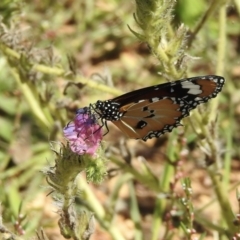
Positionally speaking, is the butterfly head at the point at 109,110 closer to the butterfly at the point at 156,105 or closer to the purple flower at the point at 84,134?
the butterfly at the point at 156,105

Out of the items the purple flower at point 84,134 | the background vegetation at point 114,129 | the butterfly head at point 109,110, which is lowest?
the purple flower at point 84,134

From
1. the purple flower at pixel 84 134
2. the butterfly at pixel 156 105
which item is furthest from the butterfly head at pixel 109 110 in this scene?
the purple flower at pixel 84 134

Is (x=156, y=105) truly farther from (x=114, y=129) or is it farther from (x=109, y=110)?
(x=114, y=129)

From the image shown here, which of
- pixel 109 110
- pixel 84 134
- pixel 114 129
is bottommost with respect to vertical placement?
pixel 84 134

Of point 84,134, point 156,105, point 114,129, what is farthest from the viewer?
point 114,129

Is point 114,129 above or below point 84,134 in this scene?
above

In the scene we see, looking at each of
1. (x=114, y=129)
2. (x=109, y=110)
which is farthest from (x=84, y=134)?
(x=114, y=129)

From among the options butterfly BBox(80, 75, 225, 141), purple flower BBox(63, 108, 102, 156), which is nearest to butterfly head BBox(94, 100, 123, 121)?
butterfly BBox(80, 75, 225, 141)
